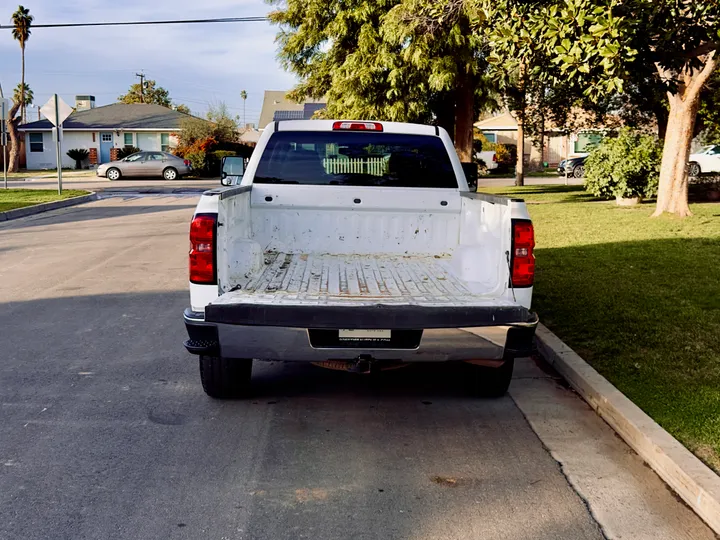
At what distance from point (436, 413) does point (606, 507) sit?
1.67 metres

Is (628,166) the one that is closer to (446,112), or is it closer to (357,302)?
(446,112)

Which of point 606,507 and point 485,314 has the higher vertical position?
point 485,314

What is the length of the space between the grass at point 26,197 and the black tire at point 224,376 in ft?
53.5

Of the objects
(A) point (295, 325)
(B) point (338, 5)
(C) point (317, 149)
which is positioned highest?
(B) point (338, 5)

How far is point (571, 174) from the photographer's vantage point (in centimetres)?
4275

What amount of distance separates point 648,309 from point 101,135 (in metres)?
49.9

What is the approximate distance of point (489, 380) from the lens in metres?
5.88

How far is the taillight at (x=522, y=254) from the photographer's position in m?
5.17

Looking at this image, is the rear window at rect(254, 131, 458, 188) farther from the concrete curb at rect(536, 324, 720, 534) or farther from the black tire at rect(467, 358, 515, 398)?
the concrete curb at rect(536, 324, 720, 534)

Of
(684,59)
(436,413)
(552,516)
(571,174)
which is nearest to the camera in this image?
(552,516)

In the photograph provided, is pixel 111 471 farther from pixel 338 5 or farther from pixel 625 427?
pixel 338 5

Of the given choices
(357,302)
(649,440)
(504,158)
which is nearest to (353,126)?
(357,302)

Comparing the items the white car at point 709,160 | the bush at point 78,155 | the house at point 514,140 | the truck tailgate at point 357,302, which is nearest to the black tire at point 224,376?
the truck tailgate at point 357,302

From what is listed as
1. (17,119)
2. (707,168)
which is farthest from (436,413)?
(17,119)
